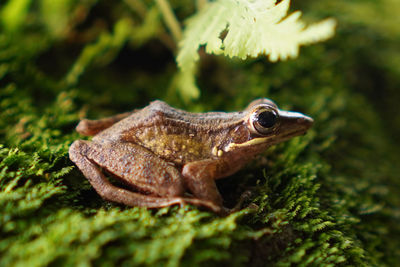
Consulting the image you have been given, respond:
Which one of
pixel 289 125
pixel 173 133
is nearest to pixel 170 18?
pixel 173 133

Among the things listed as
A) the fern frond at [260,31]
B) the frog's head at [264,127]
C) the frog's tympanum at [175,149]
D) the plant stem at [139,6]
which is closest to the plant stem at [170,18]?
the plant stem at [139,6]

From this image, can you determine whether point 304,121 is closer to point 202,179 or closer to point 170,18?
point 202,179

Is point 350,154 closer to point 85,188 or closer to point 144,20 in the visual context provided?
point 85,188

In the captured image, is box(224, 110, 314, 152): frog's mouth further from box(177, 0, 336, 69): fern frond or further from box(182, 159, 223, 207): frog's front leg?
box(177, 0, 336, 69): fern frond

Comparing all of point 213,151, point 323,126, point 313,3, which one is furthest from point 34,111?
point 313,3

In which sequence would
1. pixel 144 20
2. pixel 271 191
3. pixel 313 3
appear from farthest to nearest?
1. pixel 313 3
2. pixel 144 20
3. pixel 271 191

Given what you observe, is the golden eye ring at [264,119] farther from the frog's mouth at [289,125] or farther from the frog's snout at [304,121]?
the frog's snout at [304,121]

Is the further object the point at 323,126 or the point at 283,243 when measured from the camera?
the point at 323,126
